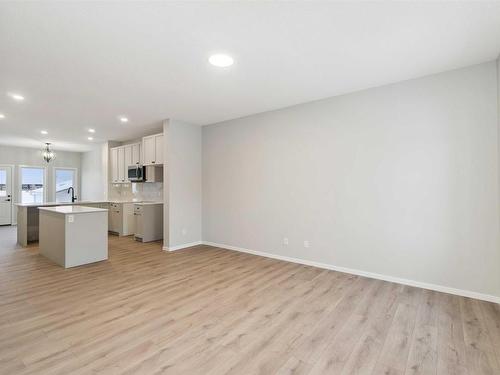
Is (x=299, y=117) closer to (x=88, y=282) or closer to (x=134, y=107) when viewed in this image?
(x=134, y=107)

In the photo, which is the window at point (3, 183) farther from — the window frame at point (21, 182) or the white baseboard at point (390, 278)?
the white baseboard at point (390, 278)

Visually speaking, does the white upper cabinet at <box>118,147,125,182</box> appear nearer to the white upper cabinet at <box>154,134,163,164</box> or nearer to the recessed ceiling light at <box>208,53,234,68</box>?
the white upper cabinet at <box>154,134,163,164</box>

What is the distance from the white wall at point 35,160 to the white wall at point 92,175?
34 centimetres

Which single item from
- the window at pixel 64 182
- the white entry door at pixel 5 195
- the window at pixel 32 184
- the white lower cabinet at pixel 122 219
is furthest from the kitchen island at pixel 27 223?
the window at pixel 64 182

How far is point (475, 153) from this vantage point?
9.82 ft

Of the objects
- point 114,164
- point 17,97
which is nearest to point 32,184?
point 114,164

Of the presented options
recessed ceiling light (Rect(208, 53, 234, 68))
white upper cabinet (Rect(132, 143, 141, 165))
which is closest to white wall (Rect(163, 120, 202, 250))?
white upper cabinet (Rect(132, 143, 141, 165))

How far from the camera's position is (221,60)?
2.82 metres

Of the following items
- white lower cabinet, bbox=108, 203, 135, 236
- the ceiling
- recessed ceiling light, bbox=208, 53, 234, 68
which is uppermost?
the ceiling

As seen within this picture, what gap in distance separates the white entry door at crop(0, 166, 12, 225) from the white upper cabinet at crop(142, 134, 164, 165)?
6.15 metres

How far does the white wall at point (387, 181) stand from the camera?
2.98 m

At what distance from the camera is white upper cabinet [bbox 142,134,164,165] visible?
5891 millimetres

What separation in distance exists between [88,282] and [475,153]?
16.7ft

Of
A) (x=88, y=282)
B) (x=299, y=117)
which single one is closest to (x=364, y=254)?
(x=299, y=117)
